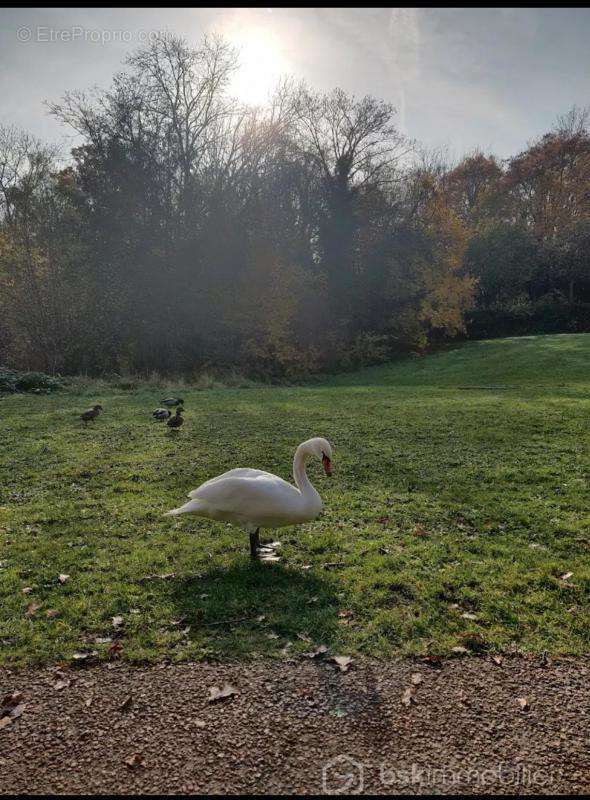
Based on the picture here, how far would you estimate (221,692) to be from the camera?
3.68 m

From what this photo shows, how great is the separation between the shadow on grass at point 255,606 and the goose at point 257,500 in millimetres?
410

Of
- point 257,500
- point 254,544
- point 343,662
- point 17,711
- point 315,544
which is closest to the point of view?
point 17,711

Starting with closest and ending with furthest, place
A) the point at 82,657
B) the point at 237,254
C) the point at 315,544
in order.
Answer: the point at 82,657, the point at 315,544, the point at 237,254

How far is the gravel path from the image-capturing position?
298 cm

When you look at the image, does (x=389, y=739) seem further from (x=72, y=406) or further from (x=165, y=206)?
(x=165, y=206)

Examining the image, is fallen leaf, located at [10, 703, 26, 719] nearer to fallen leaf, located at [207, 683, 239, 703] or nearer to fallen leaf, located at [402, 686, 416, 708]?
fallen leaf, located at [207, 683, 239, 703]

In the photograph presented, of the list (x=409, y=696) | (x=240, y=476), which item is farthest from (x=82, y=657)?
(x=409, y=696)

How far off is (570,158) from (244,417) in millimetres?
54167

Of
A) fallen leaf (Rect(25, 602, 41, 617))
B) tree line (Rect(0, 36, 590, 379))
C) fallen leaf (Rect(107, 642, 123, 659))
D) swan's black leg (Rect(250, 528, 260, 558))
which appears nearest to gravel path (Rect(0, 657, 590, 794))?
fallen leaf (Rect(107, 642, 123, 659))

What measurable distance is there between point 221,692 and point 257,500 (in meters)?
1.78

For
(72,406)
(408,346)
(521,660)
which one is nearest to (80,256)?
(72,406)

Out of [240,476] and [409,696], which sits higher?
[240,476]

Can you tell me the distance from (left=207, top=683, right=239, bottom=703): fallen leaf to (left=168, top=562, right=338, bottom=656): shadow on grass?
376 millimetres

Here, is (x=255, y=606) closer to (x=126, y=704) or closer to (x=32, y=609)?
(x=126, y=704)
